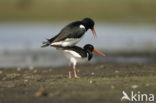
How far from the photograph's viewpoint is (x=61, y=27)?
30297 millimetres

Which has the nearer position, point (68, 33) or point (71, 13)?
point (68, 33)

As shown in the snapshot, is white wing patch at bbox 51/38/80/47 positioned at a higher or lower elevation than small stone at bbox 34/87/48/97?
higher

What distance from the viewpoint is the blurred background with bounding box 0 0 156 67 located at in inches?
666

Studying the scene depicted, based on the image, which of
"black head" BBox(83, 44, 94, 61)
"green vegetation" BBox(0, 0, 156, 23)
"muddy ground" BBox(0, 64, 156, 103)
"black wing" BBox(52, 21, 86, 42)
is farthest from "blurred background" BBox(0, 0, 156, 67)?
"black wing" BBox(52, 21, 86, 42)

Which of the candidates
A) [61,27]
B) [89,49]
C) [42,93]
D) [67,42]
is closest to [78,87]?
[42,93]

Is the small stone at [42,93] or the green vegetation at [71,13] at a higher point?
the green vegetation at [71,13]

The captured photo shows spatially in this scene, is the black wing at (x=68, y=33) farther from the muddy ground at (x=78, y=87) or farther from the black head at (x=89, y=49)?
the muddy ground at (x=78, y=87)

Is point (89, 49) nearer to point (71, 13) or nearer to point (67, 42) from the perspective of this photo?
Answer: point (67, 42)

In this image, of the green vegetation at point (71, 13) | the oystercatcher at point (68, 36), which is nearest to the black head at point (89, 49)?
the oystercatcher at point (68, 36)

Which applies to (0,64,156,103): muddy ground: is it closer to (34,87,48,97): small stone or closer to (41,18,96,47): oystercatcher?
(34,87,48,97): small stone

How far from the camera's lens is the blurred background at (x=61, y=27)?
16922 mm

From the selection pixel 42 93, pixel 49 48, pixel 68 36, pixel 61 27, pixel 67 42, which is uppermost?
pixel 61 27

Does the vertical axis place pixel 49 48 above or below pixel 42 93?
above

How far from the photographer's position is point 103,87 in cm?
934
